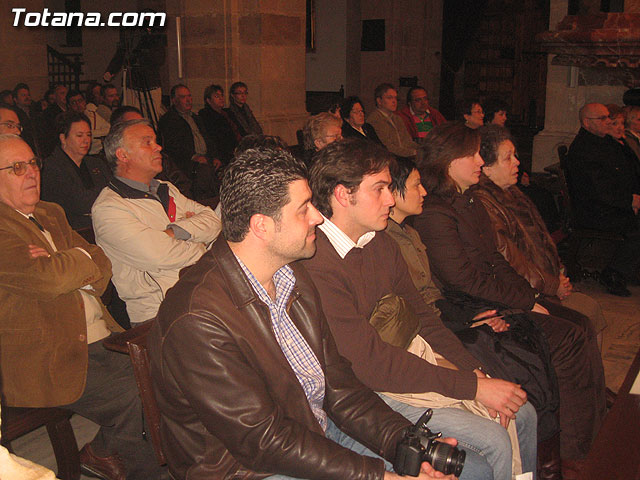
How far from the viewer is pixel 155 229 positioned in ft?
8.80

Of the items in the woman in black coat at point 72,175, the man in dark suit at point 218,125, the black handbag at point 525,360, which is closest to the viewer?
the black handbag at point 525,360

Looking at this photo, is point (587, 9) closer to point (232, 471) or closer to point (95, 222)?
point (95, 222)

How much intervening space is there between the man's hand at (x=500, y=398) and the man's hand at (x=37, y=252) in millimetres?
1541

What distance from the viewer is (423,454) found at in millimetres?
1614

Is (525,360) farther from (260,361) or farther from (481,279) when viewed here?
(260,361)

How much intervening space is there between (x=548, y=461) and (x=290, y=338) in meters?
1.36

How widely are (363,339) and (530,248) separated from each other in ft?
5.24

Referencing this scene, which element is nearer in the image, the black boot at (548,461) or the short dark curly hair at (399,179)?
the black boot at (548,461)

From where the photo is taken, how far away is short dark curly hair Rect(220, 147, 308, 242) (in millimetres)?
1692

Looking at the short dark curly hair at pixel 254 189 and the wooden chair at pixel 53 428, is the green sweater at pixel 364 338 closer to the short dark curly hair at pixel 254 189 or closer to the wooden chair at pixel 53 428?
the short dark curly hair at pixel 254 189

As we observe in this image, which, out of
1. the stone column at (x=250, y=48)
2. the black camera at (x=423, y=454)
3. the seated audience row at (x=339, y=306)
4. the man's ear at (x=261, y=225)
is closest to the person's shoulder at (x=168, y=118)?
the stone column at (x=250, y=48)

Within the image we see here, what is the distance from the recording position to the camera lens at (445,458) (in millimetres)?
1615

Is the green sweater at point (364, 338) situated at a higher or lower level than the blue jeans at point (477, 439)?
higher

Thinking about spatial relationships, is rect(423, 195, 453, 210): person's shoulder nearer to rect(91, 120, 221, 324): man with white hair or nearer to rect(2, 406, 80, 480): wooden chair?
rect(91, 120, 221, 324): man with white hair
